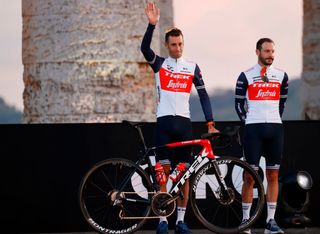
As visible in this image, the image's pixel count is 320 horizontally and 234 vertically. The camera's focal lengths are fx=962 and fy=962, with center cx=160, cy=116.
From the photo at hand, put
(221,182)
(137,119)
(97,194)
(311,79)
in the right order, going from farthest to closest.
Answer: (311,79), (137,119), (97,194), (221,182)

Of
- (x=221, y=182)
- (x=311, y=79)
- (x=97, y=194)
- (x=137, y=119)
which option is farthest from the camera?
(x=311, y=79)

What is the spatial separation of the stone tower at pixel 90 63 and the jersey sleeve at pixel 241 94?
272 cm

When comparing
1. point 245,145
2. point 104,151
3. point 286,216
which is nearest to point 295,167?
point 286,216

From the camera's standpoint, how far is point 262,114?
920cm

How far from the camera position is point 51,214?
1015cm

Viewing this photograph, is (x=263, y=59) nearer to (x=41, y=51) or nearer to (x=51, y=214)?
(x=51, y=214)

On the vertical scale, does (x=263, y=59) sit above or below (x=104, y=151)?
above

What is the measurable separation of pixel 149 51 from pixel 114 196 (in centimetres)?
138

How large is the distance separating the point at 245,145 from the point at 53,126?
2.15 metres

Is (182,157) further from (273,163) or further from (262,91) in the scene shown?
(262,91)

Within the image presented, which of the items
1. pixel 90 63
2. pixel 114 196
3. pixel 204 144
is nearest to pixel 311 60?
pixel 90 63

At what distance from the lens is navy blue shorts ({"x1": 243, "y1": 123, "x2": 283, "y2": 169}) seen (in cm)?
917

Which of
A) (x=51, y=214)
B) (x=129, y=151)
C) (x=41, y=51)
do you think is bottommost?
(x=51, y=214)

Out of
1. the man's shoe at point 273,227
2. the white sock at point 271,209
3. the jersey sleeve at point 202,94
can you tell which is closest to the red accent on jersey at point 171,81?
the jersey sleeve at point 202,94
